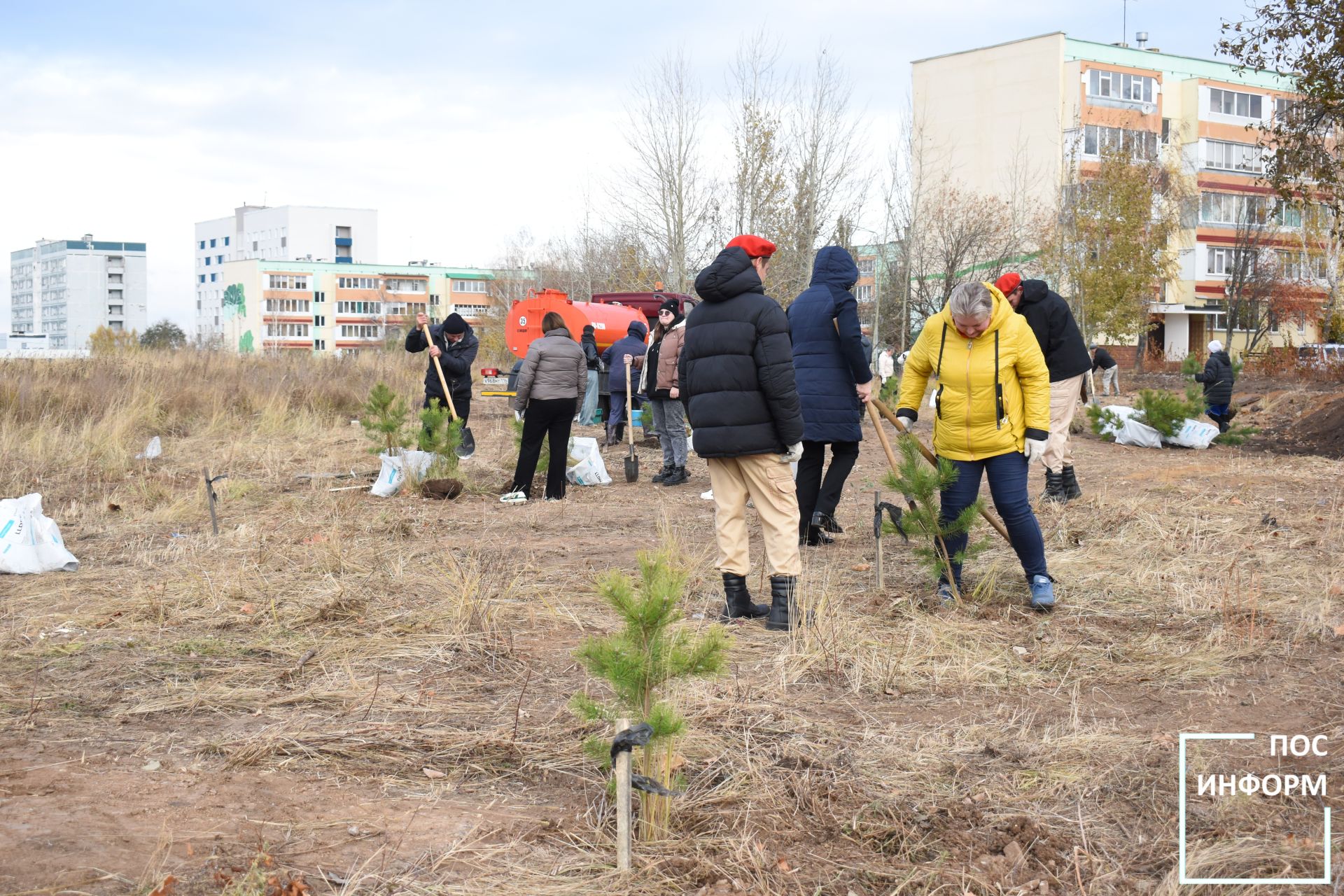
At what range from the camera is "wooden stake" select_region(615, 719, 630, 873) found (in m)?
2.94

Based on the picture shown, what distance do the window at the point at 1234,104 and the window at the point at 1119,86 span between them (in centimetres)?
322

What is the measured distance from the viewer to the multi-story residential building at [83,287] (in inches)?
5650

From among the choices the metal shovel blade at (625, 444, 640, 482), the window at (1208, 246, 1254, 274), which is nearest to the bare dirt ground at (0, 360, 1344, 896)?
the metal shovel blade at (625, 444, 640, 482)

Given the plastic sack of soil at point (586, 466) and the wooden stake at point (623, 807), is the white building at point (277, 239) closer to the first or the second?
the plastic sack of soil at point (586, 466)

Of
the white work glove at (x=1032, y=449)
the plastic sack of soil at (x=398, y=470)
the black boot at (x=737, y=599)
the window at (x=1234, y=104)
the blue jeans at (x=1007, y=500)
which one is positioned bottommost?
the black boot at (x=737, y=599)

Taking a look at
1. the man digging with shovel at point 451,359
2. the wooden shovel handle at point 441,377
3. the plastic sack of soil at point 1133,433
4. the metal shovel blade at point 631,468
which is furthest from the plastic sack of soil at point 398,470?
the plastic sack of soil at point 1133,433

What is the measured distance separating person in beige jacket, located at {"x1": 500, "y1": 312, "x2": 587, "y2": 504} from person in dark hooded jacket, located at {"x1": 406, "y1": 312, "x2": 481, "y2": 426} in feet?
5.44

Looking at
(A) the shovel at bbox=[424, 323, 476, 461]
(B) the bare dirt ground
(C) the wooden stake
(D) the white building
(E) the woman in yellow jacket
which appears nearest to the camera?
(C) the wooden stake

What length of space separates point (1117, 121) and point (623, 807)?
54654 mm

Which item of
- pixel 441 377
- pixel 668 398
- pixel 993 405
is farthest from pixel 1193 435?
pixel 993 405

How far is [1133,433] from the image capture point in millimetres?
14102

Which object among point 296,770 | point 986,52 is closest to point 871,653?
point 296,770

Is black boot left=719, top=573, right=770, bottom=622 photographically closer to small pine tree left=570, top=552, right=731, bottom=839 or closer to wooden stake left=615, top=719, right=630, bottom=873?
small pine tree left=570, top=552, right=731, bottom=839

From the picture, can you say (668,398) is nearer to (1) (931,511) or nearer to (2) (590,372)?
(2) (590,372)
